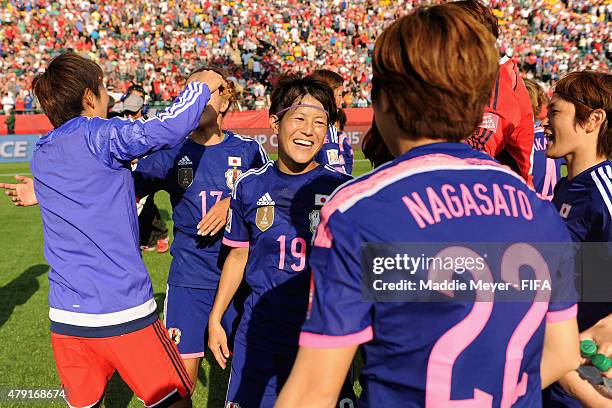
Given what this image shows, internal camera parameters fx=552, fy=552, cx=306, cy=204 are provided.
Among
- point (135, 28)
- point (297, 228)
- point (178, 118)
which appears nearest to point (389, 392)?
point (297, 228)

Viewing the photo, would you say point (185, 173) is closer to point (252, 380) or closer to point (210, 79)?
point (210, 79)

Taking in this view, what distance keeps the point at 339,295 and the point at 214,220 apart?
7.91ft

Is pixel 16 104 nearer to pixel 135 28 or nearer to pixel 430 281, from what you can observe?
pixel 135 28

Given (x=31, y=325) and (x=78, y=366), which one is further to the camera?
(x=31, y=325)

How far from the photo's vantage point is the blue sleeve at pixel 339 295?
4.83 ft

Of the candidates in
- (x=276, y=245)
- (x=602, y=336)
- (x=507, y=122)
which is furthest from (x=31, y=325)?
(x=602, y=336)

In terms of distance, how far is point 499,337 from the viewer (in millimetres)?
1566

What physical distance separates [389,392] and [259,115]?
71.7 feet

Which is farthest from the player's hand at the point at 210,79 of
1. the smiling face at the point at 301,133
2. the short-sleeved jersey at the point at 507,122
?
the short-sleeved jersey at the point at 507,122

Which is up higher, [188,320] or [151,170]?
[151,170]

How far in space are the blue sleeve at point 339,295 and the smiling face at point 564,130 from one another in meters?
2.23

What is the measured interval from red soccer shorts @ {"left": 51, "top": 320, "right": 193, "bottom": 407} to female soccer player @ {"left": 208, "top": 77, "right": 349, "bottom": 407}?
14.3 inches

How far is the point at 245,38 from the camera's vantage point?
31531mm

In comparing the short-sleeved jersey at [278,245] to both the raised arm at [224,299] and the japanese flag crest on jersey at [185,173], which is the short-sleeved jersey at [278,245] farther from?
the japanese flag crest on jersey at [185,173]
